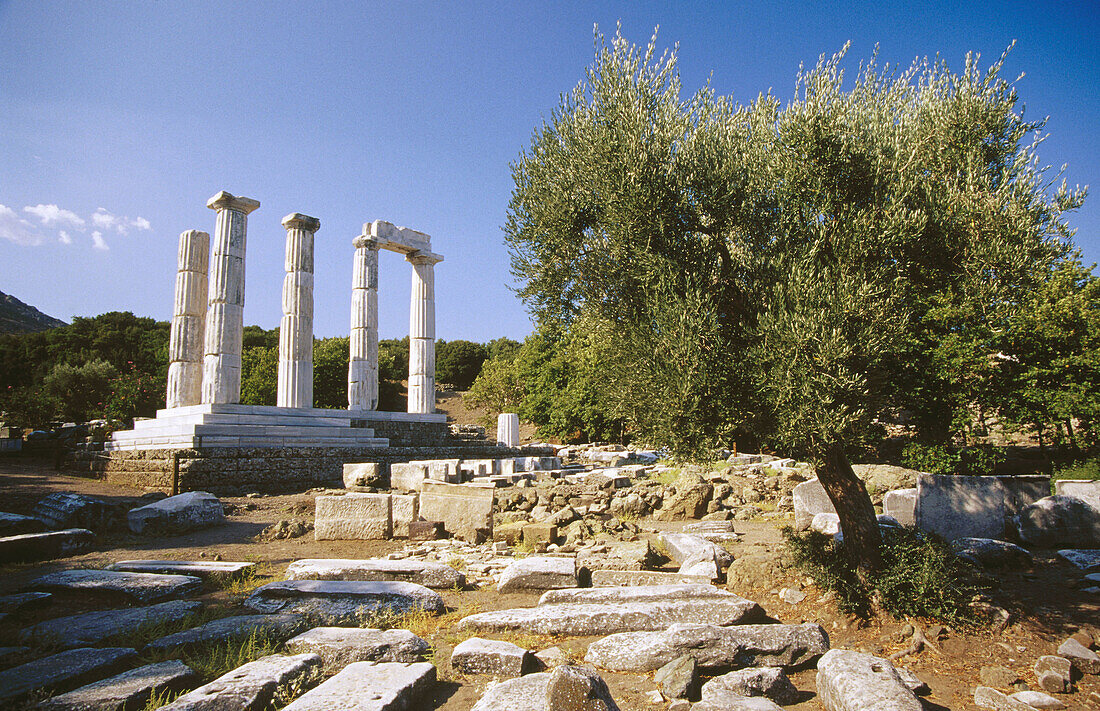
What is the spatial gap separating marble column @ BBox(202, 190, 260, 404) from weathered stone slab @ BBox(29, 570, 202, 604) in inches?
569

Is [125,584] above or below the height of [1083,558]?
above

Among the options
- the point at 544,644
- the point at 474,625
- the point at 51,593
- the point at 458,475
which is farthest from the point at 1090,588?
the point at 458,475

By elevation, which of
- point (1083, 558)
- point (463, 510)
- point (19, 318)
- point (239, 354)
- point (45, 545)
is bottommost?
point (1083, 558)

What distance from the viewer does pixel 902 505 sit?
11.2 meters

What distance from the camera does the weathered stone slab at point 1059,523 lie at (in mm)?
9609

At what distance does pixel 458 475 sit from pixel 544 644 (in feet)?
39.4

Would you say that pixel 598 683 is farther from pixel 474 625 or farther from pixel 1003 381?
pixel 1003 381

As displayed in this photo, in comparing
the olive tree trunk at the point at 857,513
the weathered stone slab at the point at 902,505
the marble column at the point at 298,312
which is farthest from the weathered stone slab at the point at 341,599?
the marble column at the point at 298,312

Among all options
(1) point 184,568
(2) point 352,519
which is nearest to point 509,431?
(2) point 352,519

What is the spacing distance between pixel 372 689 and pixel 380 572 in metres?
3.86

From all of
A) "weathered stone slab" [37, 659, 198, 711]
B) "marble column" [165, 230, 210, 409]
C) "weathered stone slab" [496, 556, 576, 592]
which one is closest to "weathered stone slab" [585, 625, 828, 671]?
"weathered stone slab" [496, 556, 576, 592]

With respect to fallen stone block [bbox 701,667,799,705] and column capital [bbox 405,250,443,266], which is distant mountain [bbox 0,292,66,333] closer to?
column capital [bbox 405,250,443,266]

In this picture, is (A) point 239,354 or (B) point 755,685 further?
(A) point 239,354

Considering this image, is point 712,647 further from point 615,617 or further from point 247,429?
point 247,429
